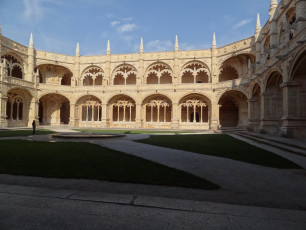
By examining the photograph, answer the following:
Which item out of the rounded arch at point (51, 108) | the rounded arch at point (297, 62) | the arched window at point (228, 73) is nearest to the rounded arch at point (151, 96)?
the arched window at point (228, 73)

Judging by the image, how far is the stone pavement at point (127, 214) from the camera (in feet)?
6.62

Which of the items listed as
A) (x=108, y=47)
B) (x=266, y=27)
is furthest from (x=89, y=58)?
(x=266, y=27)

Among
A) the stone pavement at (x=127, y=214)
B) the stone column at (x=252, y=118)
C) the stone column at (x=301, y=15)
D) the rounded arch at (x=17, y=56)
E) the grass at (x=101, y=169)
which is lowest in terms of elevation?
the grass at (x=101, y=169)

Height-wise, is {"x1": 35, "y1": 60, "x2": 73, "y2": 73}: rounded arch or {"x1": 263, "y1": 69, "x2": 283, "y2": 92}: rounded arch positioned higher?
{"x1": 35, "y1": 60, "x2": 73, "y2": 73}: rounded arch

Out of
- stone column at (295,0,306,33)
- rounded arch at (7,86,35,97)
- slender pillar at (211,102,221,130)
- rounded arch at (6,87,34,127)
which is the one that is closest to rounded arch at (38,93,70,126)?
rounded arch at (6,87,34,127)

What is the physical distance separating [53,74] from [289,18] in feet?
104

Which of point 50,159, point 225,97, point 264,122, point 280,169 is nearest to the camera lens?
point 280,169

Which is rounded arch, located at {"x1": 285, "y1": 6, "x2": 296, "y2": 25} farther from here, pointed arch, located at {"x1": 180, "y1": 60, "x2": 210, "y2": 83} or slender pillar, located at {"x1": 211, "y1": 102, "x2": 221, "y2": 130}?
slender pillar, located at {"x1": 211, "y1": 102, "x2": 221, "y2": 130}

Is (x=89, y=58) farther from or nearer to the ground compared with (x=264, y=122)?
farther from the ground

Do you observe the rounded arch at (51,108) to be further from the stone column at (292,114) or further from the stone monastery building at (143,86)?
the stone column at (292,114)

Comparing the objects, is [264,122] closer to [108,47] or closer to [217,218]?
[217,218]

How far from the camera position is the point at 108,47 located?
2895cm

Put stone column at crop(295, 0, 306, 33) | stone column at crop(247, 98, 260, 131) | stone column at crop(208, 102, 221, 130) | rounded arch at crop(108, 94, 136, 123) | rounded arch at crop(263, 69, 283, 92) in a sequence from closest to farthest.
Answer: stone column at crop(295, 0, 306, 33), rounded arch at crop(263, 69, 283, 92), stone column at crop(247, 98, 260, 131), stone column at crop(208, 102, 221, 130), rounded arch at crop(108, 94, 136, 123)

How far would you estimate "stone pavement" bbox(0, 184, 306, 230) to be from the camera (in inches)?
79.4
